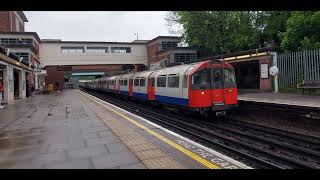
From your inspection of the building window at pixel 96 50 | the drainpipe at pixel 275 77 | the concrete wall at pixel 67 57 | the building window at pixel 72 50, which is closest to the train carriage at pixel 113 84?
the drainpipe at pixel 275 77

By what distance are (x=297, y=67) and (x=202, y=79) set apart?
28.5ft

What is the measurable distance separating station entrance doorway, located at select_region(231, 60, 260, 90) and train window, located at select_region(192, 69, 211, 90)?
41.5 feet

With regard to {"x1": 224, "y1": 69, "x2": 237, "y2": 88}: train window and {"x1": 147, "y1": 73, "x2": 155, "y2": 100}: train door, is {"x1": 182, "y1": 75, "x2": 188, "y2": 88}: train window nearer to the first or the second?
{"x1": 224, "y1": 69, "x2": 237, "y2": 88}: train window

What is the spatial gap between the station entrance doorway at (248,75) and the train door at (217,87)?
12213 millimetres

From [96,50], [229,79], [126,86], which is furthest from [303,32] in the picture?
[96,50]

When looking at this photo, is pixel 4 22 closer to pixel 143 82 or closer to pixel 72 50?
pixel 72 50

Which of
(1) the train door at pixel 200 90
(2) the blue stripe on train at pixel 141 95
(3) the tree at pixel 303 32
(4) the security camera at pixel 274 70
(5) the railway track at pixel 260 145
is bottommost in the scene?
(5) the railway track at pixel 260 145

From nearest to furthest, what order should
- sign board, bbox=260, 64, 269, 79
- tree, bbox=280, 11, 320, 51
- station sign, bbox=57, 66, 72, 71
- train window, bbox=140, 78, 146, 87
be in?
1. tree, bbox=280, 11, 320, 51
2. sign board, bbox=260, 64, 269, 79
3. train window, bbox=140, 78, 146, 87
4. station sign, bbox=57, 66, 72, 71

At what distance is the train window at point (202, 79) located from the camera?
16.2 meters

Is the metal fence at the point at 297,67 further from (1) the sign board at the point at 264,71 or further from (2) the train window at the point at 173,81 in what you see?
(2) the train window at the point at 173,81

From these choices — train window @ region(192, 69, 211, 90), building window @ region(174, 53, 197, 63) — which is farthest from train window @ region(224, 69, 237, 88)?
building window @ region(174, 53, 197, 63)

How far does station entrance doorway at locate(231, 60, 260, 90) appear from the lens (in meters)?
29.1

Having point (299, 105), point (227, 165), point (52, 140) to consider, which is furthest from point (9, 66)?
point (227, 165)
